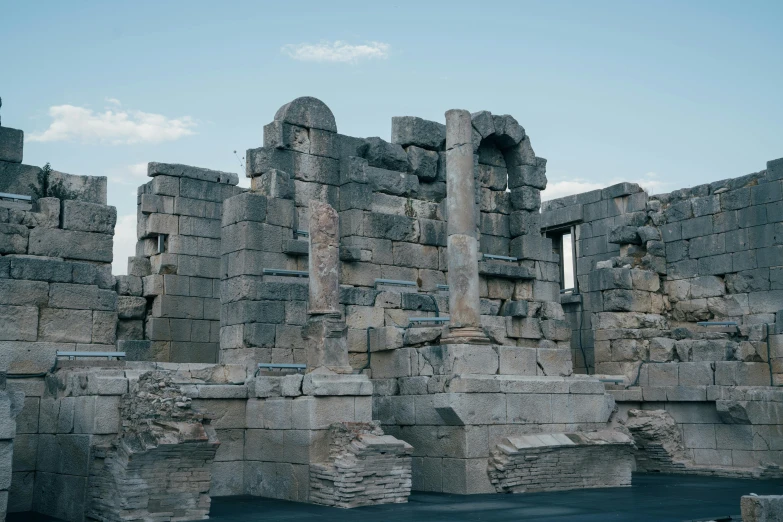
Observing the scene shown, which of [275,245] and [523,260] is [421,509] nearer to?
[275,245]

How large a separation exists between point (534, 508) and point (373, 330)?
461 centimetres

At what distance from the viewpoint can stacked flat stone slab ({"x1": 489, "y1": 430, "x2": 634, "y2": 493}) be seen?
12.2 metres

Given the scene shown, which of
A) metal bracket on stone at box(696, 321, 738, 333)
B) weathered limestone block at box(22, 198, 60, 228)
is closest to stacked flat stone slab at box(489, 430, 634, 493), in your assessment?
metal bracket on stone at box(696, 321, 738, 333)

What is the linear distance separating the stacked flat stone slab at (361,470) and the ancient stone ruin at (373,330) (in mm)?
33

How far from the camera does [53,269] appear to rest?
12.1m

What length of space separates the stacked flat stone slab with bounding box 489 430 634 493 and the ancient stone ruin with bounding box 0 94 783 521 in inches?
1.4

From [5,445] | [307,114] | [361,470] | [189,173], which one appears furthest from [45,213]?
[189,173]

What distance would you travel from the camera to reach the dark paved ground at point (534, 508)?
32.2 ft

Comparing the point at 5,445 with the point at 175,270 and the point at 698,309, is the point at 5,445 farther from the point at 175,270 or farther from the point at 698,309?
the point at 698,309

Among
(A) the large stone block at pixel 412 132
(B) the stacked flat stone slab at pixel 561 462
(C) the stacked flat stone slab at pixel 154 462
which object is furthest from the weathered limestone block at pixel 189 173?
(B) the stacked flat stone slab at pixel 561 462

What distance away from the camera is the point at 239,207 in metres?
14.8

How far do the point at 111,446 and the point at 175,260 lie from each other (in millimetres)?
8062

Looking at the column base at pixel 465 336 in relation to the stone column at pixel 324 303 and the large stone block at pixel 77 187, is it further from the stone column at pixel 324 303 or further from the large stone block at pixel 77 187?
the large stone block at pixel 77 187

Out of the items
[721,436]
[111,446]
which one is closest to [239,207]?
[111,446]
